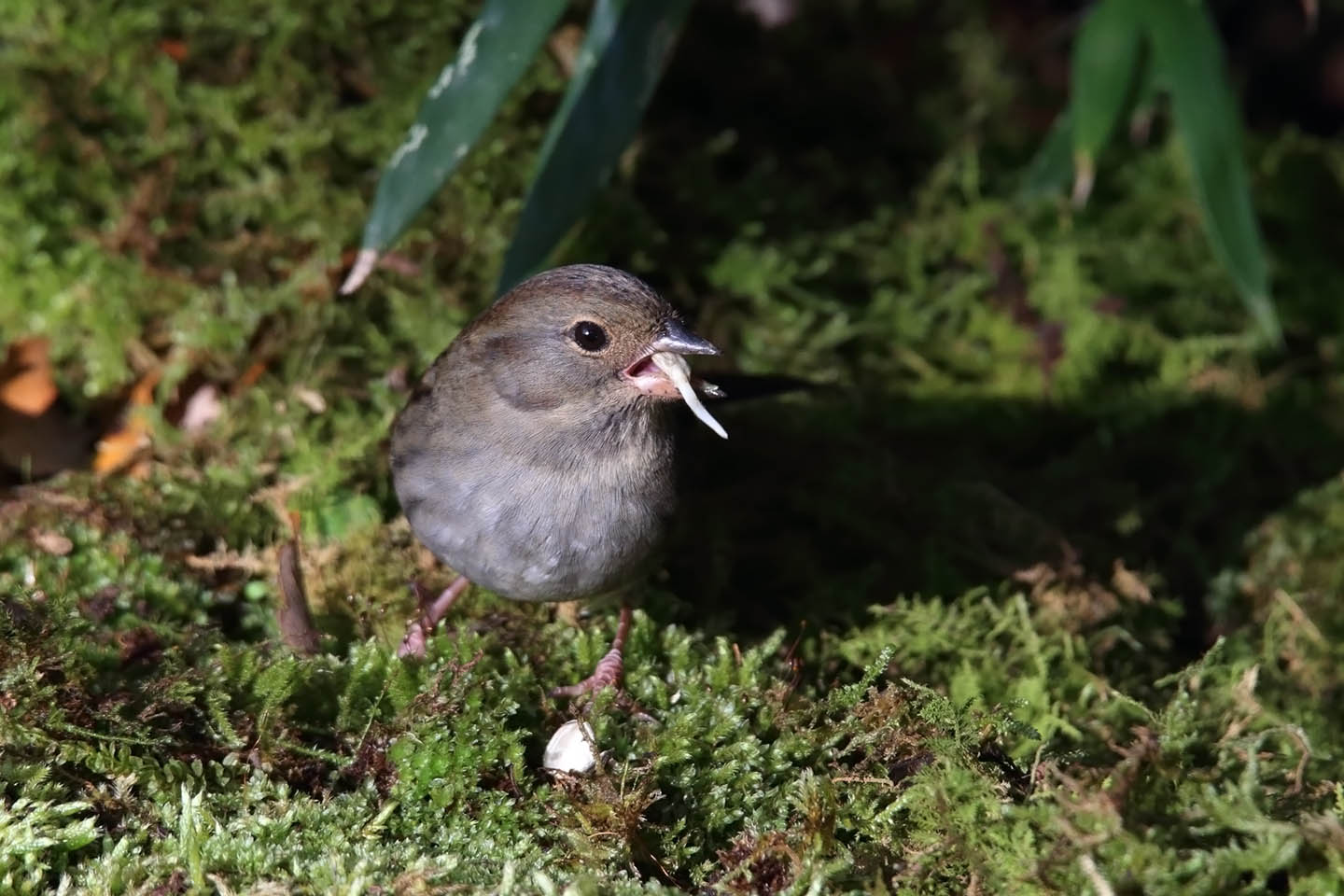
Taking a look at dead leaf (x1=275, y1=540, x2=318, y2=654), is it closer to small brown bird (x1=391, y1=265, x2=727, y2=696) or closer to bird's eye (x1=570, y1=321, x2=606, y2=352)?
small brown bird (x1=391, y1=265, x2=727, y2=696)

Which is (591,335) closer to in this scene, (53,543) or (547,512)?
(547,512)

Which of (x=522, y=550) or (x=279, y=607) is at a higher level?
(x=522, y=550)

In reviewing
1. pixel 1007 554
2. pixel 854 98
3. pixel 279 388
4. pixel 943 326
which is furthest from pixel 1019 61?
pixel 279 388

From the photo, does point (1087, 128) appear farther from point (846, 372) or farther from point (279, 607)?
point (279, 607)

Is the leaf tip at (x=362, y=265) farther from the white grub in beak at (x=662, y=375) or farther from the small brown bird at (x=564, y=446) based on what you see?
the white grub in beak at (x=662, y=375)

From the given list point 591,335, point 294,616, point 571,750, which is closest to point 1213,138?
point 591,335

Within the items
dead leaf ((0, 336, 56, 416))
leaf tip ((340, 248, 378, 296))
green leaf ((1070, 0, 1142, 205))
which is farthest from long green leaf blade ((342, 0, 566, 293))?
green leaf ((1070, 0, 1142, 205))
